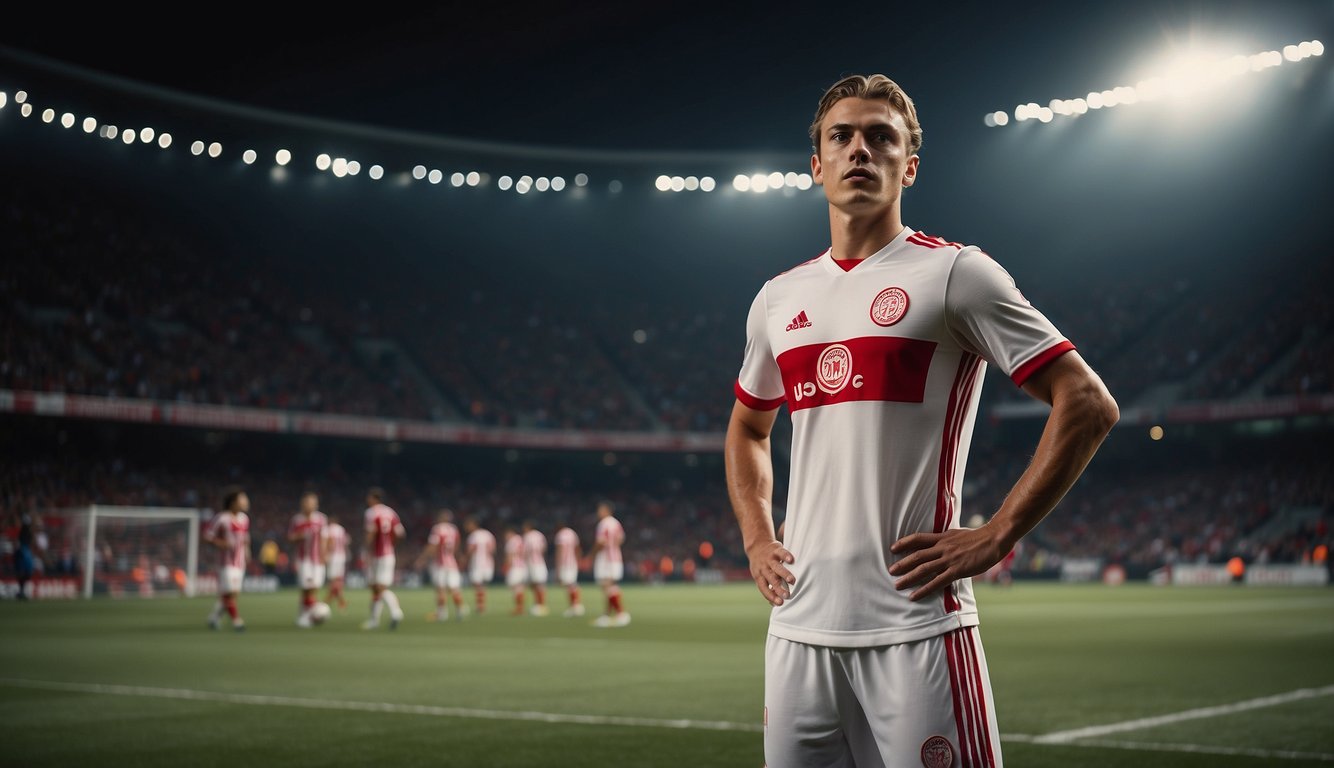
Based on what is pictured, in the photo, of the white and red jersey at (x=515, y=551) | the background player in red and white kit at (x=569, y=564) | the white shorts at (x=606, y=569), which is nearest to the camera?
the white shorts at (x=606, y=569)

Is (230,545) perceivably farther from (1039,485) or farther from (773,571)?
(1039,485)

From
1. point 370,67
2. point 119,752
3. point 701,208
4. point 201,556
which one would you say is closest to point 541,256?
point 701,208

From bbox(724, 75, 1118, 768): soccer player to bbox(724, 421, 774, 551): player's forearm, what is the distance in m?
0.09

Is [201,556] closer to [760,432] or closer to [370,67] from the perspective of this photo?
[370,67]

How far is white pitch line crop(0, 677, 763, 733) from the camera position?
30.4ft

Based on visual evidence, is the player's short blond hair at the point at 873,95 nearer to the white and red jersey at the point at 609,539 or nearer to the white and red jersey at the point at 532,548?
the white and red jersey at the point at 609,539

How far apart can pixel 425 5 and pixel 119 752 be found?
26581 millimetres

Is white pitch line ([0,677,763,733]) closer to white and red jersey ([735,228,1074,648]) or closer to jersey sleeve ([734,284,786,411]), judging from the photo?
jersey sleeve ([734,284,786,411])

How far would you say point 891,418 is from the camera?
3016mm

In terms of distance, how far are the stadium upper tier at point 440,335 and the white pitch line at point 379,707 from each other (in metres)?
27.3

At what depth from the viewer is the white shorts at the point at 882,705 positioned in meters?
2.87

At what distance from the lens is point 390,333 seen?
5166 cm

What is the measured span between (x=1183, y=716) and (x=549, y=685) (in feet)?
18.6

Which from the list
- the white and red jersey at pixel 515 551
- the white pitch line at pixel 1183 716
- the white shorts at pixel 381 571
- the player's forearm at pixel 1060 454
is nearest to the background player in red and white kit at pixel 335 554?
the white shorts at pixel 381 571
